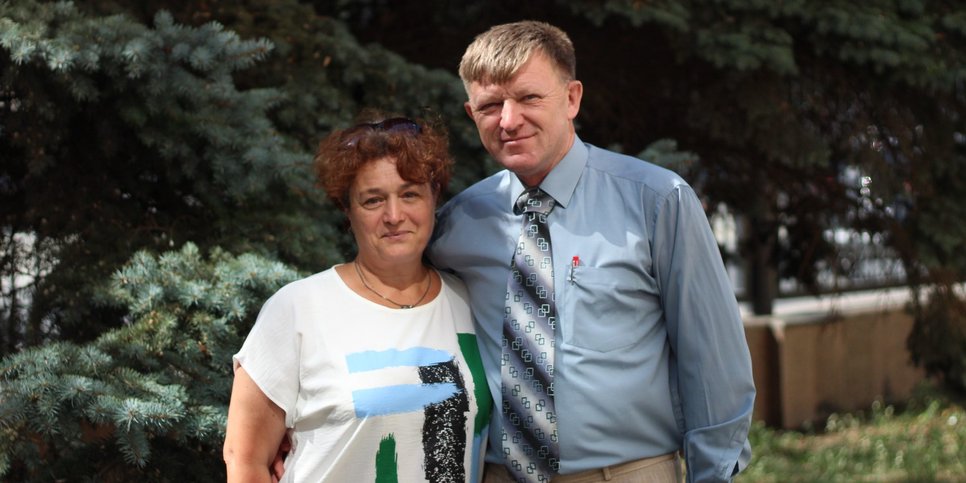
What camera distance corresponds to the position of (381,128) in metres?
2.54

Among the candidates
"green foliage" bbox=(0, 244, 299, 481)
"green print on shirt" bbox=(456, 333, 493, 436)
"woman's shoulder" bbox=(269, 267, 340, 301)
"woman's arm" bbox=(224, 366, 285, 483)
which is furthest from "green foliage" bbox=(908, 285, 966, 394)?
"woman's arm" bbox=(224, 366, 285, 483)

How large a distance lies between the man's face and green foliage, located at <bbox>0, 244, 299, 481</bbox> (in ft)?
2.96

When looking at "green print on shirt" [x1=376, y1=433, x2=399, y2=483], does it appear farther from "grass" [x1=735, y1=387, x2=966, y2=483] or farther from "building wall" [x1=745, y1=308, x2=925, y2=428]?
"building wall" [x1=745, y1=308, x2=925, y2=428]

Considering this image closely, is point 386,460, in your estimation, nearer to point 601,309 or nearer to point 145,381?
point 601,309

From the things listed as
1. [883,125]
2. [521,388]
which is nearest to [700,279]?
[521,388]

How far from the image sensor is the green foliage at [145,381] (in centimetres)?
267

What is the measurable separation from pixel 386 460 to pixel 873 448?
579 centimetres

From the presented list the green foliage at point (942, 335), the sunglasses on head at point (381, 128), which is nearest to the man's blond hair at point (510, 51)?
the sunglasses on head at point (381, 128)

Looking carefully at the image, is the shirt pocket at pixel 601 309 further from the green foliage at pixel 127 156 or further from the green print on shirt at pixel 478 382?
the green foliage at pixel 127 156

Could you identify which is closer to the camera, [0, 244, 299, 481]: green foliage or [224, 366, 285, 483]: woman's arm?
[224, 366, 285, 483]: woman's arm

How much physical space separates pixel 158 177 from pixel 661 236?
2.01 metres

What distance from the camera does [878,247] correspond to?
5.58 metres

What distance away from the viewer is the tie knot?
2547 mm

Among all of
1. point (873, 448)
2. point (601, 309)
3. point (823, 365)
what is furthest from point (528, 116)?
point (823, 365)
